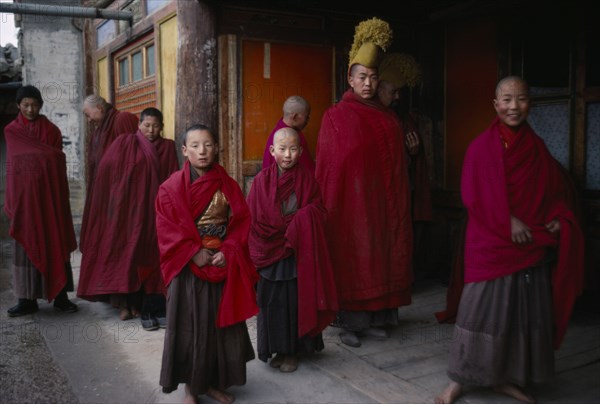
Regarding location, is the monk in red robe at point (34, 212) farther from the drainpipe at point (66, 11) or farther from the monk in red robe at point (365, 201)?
the monk in red robe at point (365, 201)

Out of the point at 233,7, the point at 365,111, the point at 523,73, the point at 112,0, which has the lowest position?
the point at 365,111

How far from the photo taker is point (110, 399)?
3143 mm

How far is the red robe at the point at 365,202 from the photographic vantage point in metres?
3.86

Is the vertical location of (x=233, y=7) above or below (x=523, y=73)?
above

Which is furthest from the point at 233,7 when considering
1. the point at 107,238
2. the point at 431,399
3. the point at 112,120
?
the point at 431,399

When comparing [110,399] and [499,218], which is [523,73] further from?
[110,399]

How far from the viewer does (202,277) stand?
9.52ft

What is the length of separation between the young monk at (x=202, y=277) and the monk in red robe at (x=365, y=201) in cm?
103

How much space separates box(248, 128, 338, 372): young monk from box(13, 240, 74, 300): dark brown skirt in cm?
237

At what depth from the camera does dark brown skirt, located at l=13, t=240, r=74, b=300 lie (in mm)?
4812

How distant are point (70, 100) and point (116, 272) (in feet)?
19.2

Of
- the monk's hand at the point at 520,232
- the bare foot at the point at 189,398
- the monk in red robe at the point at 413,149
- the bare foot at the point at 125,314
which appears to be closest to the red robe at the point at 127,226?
the bare foot at the point at 125,314

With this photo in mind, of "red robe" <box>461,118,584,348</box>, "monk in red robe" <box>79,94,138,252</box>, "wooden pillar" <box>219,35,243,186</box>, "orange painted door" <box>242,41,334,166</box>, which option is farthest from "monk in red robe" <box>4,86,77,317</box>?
"red robe" <box>461,118,584,348</box>

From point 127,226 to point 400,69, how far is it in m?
2.85
